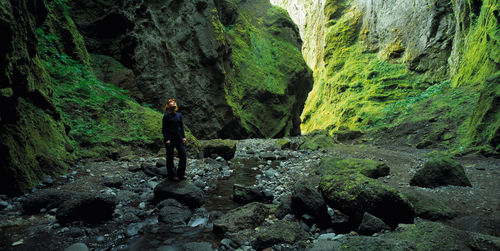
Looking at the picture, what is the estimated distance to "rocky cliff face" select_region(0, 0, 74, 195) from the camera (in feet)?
11.8

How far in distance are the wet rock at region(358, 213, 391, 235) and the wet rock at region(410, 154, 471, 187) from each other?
2.35m

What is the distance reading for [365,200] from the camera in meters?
3.09

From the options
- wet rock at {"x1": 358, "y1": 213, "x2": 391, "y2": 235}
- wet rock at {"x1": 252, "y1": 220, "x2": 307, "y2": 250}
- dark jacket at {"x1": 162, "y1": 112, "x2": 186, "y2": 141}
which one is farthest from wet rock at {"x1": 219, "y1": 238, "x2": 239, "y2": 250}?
dark jacket at {"x1": 162, "y1": 112, "x2": 186, "y2": 141}

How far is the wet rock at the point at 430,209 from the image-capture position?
10.3ft

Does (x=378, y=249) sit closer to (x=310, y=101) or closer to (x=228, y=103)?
(x=228, y=103)

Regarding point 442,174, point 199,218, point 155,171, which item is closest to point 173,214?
point 199,218

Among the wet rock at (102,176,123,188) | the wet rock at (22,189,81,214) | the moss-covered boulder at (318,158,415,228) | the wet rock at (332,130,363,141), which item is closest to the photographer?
the moss-covered boulder at (318,158,415,228)

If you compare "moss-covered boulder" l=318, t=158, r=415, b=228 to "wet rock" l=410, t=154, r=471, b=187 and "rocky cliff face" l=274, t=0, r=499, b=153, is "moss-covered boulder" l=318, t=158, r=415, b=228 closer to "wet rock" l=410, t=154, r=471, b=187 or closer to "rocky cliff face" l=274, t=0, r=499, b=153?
"wet rock" l=410, t=154, r=471, b=187

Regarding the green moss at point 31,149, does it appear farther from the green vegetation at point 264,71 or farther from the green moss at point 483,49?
the green moss at point 483,49

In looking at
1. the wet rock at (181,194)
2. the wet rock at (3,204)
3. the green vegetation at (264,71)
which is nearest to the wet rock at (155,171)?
the wet rock at (181,194)

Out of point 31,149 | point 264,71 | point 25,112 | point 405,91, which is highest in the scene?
point 264,71

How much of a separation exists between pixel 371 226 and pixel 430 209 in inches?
42.9

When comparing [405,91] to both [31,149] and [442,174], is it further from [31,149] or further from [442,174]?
[31,149]

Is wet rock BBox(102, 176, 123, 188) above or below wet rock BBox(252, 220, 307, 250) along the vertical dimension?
below
